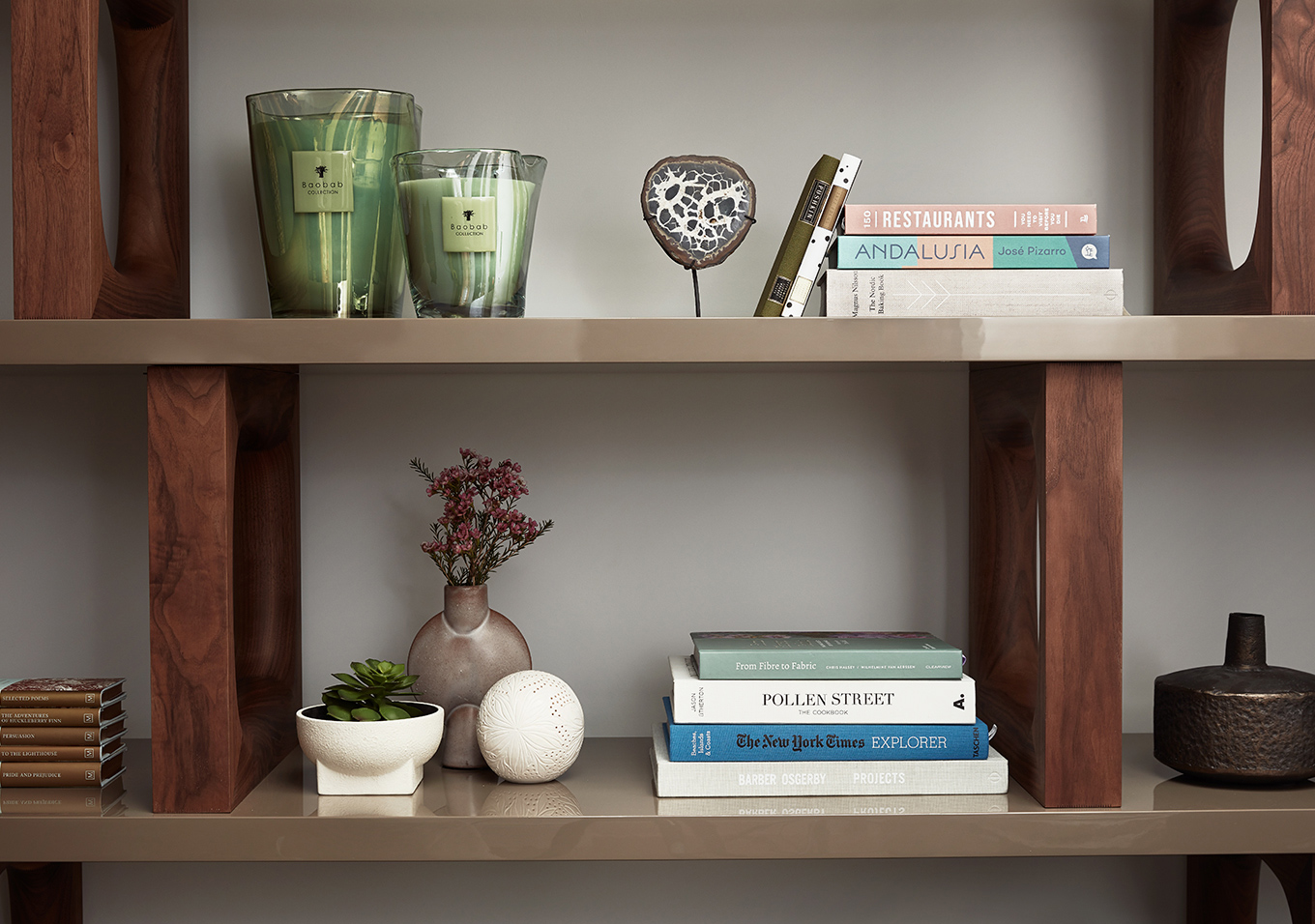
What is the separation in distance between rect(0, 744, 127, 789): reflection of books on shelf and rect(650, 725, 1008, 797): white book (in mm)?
565

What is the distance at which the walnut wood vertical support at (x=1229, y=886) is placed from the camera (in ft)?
3.54

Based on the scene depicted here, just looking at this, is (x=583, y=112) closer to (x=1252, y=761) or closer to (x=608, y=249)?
(x=608, y=249)

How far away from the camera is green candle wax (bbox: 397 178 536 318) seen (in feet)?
3.26

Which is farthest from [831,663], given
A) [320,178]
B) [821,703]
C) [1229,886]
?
[320,178]

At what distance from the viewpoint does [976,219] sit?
39.8 inches

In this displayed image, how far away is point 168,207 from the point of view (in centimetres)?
119

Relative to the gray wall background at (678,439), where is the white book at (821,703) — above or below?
below

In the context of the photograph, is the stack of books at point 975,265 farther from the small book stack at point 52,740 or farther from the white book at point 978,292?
the small book stack at point 52,740

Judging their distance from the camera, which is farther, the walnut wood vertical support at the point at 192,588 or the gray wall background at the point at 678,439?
the gray wall background at the point at 678,439

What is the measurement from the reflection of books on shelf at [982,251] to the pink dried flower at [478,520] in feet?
1.43

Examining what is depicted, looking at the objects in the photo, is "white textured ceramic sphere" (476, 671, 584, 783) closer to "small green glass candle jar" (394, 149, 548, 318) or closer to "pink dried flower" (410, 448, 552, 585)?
"pink dried flower" (410, 448, 552, 585)

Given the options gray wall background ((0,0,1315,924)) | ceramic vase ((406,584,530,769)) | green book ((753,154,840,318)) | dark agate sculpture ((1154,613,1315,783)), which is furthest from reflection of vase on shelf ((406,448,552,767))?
dark agate sculpture ((1154,613,1315,783))

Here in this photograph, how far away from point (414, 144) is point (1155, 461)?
96 cm

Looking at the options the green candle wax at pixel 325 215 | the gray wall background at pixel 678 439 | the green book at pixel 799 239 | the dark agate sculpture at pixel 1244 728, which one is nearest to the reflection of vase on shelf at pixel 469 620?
the gray wall background at pixel 678 439
